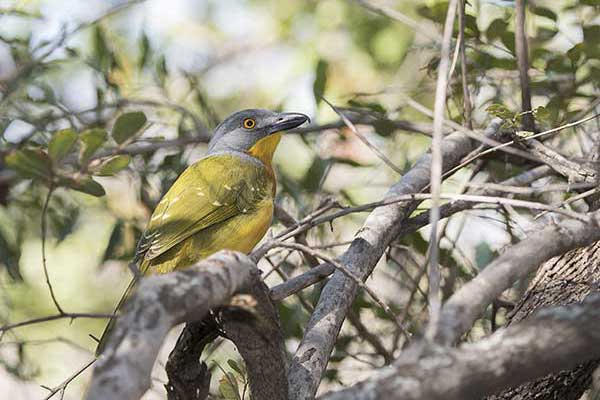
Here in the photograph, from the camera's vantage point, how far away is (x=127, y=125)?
312cm

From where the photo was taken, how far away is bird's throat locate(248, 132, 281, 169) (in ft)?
18.0

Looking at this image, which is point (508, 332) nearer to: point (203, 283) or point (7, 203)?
point (203, 283)

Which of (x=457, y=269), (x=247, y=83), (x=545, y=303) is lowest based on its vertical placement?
(x=247, y=83)

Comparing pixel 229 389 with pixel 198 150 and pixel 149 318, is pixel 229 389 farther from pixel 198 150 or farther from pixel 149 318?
pixel 198 150

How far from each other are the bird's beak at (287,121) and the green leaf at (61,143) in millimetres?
2240

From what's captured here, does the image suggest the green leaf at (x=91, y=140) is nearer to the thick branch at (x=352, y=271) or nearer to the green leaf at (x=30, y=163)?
the green leaf at (x=30, y=163)

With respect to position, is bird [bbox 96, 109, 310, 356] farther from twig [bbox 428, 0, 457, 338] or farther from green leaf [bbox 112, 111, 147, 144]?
twig [bbox 428, 0, 457, 338]

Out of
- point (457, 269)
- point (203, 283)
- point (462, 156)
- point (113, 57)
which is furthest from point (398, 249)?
point (203, 283)

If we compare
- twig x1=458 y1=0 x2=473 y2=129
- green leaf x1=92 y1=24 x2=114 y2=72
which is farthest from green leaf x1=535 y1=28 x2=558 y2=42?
green leaf x1=92 y1=24 x2=114 y2=72

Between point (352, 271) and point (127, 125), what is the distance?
1.00 meters

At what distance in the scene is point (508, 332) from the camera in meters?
1.91

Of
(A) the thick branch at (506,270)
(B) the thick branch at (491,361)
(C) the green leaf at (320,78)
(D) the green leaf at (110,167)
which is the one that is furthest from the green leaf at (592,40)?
(B) the thick branch at (491,361)

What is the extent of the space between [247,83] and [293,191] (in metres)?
3.98

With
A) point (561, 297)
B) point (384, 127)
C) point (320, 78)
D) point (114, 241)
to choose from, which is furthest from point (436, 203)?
point (114, 241)
